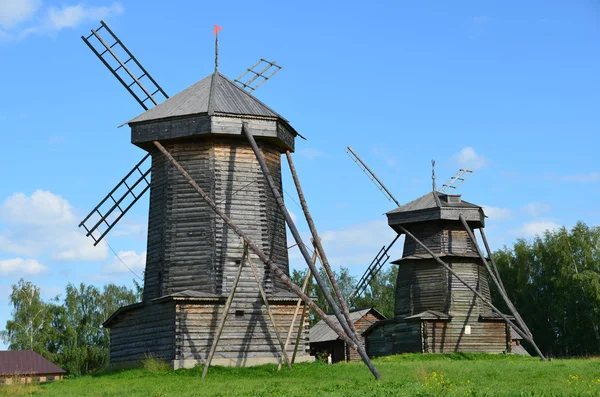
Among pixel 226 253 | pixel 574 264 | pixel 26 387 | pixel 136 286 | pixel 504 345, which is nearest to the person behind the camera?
pixel 26 387

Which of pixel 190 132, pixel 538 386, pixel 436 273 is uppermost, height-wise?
pixel 190 132

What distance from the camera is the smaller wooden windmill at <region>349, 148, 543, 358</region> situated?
3409 cm

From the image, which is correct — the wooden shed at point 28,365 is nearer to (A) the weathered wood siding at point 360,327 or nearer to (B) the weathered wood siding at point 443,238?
(A) the weathered wood siding at point 360,327

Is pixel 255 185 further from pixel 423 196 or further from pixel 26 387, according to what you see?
pixel 423 196

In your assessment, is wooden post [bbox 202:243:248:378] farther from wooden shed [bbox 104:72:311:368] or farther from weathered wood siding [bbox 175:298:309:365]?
weathered wood siding [bbox 175:298:309:365]

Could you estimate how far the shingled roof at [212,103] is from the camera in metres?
24.4

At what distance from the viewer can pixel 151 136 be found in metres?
24.7

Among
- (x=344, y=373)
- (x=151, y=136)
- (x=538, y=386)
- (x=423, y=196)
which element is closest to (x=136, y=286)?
(x=423, y=196)

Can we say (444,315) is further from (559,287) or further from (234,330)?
(559,287)

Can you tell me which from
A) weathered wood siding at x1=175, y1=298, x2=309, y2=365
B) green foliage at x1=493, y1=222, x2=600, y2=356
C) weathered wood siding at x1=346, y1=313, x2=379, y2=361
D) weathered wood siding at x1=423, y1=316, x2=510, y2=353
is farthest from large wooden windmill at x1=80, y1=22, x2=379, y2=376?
green foliage at x1=493, y1=222, x2=600, y2=356

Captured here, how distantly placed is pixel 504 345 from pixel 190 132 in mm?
19260

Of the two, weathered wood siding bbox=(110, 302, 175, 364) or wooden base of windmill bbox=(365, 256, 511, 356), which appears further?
wooden base of windmill bbox=(365, 256, 511, 356)

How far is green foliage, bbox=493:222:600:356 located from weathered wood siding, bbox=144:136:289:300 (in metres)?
28.0

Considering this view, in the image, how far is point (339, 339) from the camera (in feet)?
139
